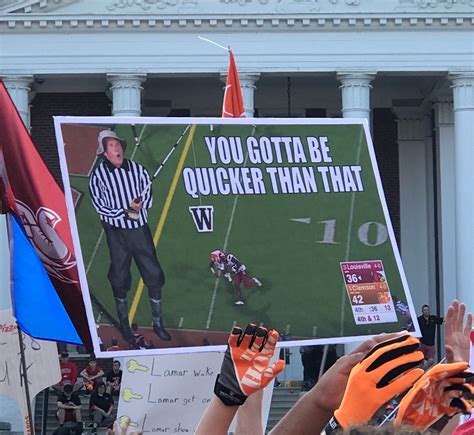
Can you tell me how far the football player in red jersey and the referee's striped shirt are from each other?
49 cm

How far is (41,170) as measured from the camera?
10344 millimetres

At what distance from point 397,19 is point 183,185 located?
22.9 meters

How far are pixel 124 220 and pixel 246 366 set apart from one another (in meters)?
3.85

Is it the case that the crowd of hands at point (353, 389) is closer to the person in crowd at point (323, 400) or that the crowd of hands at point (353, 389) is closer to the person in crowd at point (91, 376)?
the person in crowd at point (323, 400)

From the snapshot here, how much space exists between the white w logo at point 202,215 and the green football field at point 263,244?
3 centimetres

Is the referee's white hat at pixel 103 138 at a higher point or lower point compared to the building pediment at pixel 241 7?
lower

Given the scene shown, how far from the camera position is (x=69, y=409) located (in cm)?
2602

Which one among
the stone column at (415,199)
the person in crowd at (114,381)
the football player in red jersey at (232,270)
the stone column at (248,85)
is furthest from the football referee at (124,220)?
the stone column at (415,199)

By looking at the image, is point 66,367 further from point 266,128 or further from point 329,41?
point 266,128

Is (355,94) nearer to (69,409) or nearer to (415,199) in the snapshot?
(415,199)

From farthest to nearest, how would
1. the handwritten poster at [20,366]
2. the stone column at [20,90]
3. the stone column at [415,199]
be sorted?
the stone column at [415,199]
the stone column at [20,90]
the handwritten poster at [20,366]

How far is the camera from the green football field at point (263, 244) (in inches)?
349

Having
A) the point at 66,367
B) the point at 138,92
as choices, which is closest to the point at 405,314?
the point at 66,367

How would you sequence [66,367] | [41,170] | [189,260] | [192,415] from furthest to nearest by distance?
[66,367] → [192,415] → [41,170] → [189,260]
